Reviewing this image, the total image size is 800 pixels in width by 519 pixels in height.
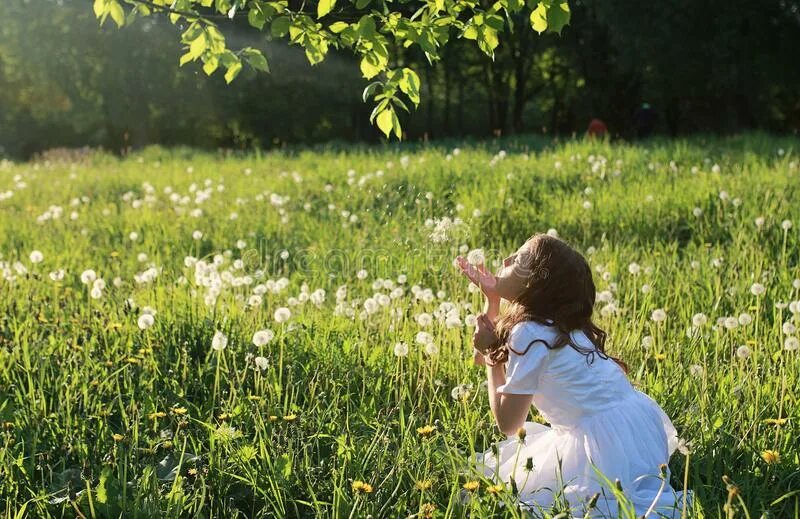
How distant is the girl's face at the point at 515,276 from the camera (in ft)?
9.40

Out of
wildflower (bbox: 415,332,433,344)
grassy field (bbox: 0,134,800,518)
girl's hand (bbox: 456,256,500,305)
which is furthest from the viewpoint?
wildflower (bbox: 415,332,433,344)

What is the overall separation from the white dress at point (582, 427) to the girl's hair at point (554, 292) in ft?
0.12

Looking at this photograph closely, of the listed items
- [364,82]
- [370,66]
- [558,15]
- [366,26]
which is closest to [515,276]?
[558,15]

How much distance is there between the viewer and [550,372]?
2.84m

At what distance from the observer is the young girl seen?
277 centimetres

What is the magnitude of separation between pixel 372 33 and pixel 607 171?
5.83m

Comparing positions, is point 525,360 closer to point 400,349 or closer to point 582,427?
point 582,427

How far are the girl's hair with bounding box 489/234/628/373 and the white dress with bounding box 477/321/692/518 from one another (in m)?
0.04

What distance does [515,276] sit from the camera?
2.89 m

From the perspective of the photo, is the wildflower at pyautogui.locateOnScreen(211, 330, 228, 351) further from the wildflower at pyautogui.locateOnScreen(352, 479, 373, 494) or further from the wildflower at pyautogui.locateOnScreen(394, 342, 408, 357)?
the wildflower at pyautogui.locateOnScreen(352, 479, 373, 494)

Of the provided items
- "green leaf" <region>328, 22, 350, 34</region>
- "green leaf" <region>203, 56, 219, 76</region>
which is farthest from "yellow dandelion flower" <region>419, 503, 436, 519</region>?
"green leaf" <region>203, 56, 219, 76</region>

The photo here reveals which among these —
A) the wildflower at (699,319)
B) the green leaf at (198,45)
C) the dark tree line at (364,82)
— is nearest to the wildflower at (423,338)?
the wildflower at (699,319)

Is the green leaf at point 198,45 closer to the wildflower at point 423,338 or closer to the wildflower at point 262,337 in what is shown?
the wildflower at point 262,337

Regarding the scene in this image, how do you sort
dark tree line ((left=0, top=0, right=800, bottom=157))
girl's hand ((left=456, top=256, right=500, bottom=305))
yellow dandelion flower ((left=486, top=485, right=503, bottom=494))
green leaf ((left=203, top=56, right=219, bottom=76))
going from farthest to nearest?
dark tree line ((left=0, top=0, right=800, bottom=157)), green leaf ((left=203, top=56, right=219, bottom=76)), girl's hand ((left=456, top=256, right=500, bottom=305)), yellow dandelion flower ((left=486, top=485, right=503, bottom=494))
